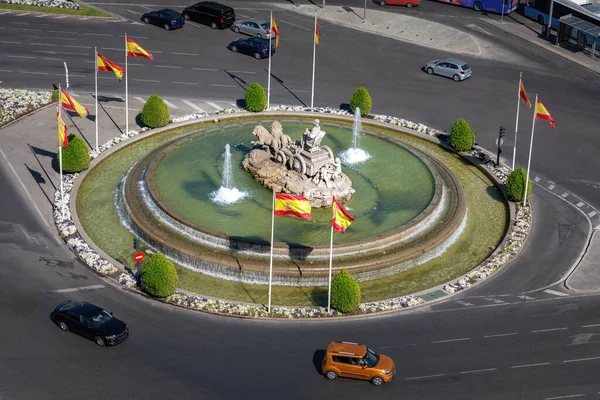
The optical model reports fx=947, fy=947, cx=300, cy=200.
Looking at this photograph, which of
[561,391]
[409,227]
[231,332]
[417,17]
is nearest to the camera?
[561,391]

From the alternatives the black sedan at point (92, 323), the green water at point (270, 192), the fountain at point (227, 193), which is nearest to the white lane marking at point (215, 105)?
the green water at point (270, 192)

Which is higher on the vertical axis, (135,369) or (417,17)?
(417,17)

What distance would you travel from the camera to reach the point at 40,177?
213ft

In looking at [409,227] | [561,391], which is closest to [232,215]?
[409,227]

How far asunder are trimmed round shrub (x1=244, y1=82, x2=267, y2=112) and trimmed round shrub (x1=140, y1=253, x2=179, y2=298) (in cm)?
2712

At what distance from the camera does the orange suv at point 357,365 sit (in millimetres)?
44469

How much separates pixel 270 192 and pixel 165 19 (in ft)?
123

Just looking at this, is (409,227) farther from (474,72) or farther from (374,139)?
(474,72)

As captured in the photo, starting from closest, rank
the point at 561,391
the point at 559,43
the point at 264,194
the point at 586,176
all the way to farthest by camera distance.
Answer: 1. the point at 561,391
2. the point at 264,194
3. the point at 586,176
4. the point at 559,43

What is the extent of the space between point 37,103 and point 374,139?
89.9 ft

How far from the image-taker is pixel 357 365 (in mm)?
44531

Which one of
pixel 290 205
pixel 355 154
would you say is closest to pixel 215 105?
pixel 355 154

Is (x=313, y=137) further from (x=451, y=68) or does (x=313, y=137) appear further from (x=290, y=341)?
(x=451, y=68)

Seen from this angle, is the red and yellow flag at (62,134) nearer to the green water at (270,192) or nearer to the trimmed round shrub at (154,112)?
the green water at (270,192)
